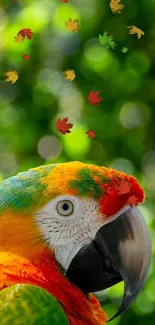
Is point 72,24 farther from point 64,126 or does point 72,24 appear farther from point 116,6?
point 64,126

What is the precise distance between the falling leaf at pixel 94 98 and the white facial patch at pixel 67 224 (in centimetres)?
116

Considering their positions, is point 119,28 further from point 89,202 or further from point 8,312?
point 8,312

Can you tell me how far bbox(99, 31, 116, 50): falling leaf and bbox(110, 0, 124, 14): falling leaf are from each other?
0.11 m

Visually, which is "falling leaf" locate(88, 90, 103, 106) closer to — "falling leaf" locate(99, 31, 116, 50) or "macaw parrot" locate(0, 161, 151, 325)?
"falling leaf" locate(99, 31, 116, 50)

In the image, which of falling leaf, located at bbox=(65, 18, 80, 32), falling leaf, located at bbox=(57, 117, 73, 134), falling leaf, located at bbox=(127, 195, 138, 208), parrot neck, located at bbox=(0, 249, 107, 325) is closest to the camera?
parrot neck, located at bbox=(0, 249, 107, 325)

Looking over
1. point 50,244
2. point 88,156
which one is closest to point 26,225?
point 50,244

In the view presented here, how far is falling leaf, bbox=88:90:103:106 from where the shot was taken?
2516 mm

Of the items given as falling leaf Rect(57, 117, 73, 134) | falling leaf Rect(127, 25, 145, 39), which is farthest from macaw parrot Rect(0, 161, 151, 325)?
falling leaf Rect(127, 25, 145, 39)

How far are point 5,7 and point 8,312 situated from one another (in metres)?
1.79

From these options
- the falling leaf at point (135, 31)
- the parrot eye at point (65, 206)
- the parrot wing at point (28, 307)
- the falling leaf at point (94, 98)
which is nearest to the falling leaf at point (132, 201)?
the parrot eye at point (65, 206)

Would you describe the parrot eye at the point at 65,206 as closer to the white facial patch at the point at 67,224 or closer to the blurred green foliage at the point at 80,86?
the white facial patch at the point at 67,224

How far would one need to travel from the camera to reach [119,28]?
8.79ft

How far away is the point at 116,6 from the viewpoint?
8.56ft

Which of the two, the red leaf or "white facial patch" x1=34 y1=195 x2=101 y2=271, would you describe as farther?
the red leaf
